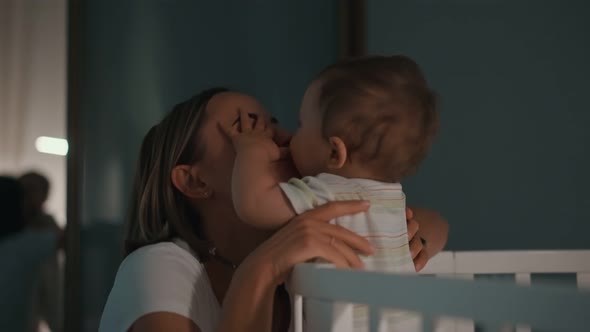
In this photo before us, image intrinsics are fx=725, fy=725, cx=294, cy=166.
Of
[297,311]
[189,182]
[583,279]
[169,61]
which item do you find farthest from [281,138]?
[169,61]

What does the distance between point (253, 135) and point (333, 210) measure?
0.26 metres

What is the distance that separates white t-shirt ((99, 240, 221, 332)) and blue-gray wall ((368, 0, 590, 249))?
4.39ft

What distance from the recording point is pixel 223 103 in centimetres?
130

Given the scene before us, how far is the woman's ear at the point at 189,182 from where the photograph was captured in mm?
1298

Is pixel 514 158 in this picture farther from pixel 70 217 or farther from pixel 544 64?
pixel 70 217

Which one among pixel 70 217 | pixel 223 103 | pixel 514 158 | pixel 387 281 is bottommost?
pixel 70 217

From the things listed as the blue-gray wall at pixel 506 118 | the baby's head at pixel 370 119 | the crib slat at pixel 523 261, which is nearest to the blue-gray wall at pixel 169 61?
the blue-gray wall at pixel 506 118

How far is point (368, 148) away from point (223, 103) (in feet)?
1.25

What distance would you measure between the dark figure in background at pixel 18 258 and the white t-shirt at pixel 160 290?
123 cm

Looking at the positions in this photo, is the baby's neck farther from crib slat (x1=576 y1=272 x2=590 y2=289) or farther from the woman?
crib slat (x1=576 y1=272 x2=590 y2=289)

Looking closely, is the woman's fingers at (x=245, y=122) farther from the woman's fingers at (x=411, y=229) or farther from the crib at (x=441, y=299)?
the crib at (x=441, y=299)

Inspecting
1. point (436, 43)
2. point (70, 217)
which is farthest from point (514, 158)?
point (70, 217)

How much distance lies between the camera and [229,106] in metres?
1.30

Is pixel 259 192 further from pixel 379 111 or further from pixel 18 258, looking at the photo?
pixel 18 258
